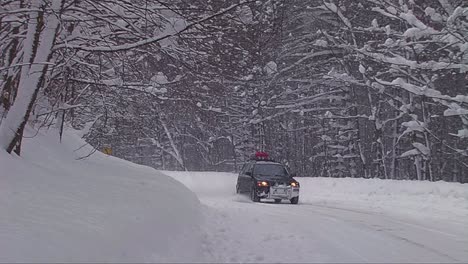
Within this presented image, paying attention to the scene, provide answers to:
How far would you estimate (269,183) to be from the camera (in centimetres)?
1909

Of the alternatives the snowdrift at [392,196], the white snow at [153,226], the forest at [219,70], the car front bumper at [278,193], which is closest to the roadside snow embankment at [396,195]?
the snowdrift at [392,196]

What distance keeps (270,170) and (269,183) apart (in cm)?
116

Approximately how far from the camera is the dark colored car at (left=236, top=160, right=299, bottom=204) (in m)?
19.0

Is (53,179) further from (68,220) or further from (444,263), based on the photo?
(444,263)

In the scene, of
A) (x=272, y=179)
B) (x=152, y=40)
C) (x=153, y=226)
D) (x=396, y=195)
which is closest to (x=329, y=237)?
(x=153, y=226)

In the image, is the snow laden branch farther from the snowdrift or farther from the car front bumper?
the car front bumper

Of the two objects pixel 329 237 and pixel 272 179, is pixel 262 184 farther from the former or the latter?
pixel 329 237

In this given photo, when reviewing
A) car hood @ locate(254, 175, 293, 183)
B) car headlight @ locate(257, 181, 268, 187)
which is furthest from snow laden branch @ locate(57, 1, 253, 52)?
car hood @ locate(254, 175, 293, 183)

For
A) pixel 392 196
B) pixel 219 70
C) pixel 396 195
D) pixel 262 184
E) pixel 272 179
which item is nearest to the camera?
pixel 219 70

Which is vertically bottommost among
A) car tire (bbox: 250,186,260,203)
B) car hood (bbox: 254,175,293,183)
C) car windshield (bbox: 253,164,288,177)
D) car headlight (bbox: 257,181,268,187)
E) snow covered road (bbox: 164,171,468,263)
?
snow covered road (bbox: 164,171,468,263)

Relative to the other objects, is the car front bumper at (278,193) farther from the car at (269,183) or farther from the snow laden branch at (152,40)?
the snow laden branch at (152,40)

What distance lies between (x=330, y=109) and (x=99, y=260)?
34702 millimetres

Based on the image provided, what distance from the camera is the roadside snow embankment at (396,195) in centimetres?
1602

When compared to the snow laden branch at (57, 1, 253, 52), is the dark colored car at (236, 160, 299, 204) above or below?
below
